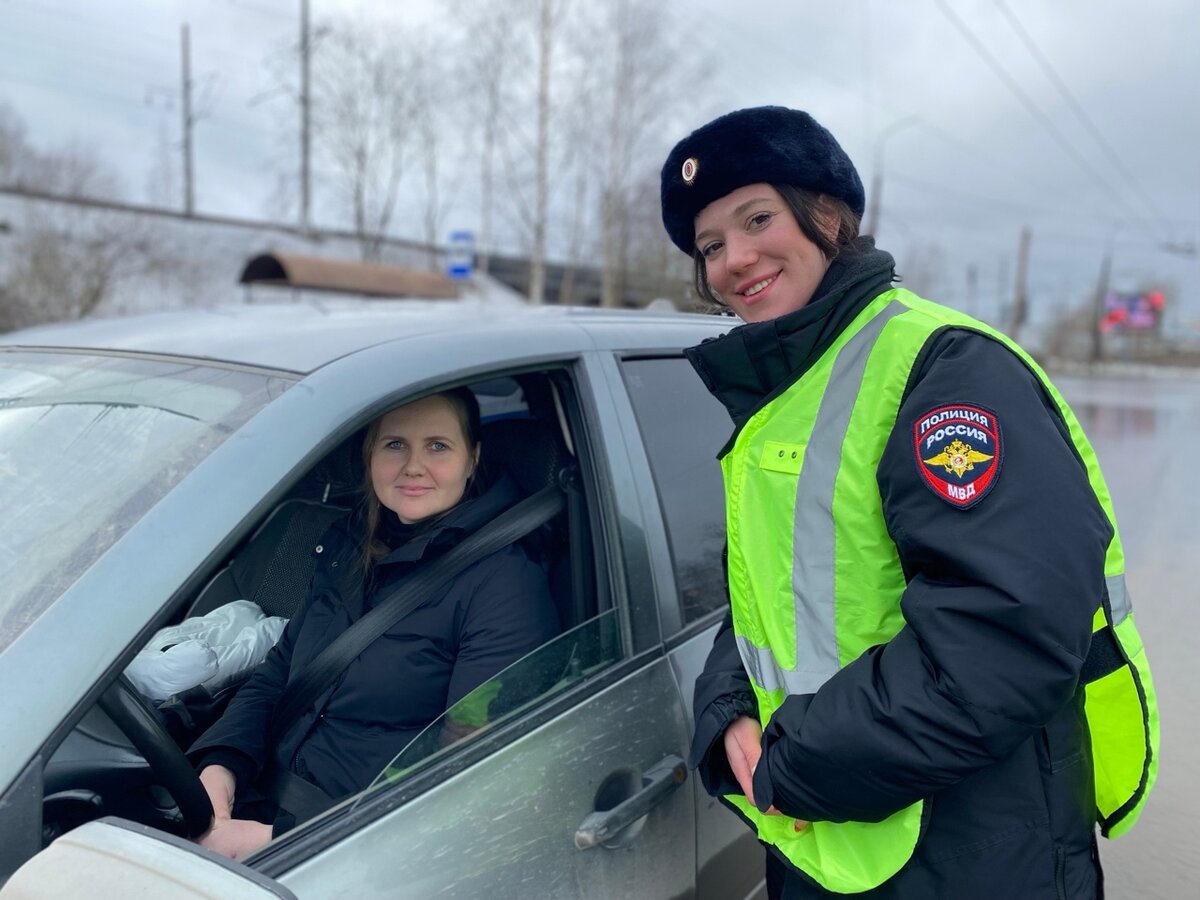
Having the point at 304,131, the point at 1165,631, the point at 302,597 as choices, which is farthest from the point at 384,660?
the point at 304,131

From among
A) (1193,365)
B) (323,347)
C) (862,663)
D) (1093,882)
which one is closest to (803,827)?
(862,663)

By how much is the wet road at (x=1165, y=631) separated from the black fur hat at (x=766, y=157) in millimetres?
→ 2331

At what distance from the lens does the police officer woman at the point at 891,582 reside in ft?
3.91

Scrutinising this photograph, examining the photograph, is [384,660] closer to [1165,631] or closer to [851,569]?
[851,569]

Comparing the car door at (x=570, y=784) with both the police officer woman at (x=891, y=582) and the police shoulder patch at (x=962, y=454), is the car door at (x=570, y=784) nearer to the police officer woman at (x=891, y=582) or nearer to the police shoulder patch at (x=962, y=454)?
the police officer woman at (x=891, y=582)

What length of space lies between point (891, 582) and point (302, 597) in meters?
1.25

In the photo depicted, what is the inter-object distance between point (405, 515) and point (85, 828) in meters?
1.12

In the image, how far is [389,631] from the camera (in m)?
1.85

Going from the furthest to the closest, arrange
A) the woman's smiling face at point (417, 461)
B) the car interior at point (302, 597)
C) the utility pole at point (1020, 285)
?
the utility pole at point (1020, 285) < the woman's smiling face at point (417, 461) < the car interior at point (302, 597)

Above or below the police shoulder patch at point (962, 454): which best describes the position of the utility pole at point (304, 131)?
above

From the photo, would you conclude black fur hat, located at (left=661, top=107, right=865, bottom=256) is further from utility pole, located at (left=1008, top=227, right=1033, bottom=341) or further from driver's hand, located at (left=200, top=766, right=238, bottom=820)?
utility pole, located at (left=1008, top=227, right=1033, bottom=341)

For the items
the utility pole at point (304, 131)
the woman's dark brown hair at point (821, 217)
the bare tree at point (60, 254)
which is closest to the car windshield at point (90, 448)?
the woman's dark brown hair at point (821, 217)

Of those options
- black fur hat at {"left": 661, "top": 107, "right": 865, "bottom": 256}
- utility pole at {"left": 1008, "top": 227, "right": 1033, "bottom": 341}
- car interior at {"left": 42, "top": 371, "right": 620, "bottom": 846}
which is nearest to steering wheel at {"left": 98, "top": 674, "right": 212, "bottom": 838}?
car interior at {"left": 42, "top": 371, "right": 620, "bottom": 846}

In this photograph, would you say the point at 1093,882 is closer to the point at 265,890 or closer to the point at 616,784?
the point at 616,784
